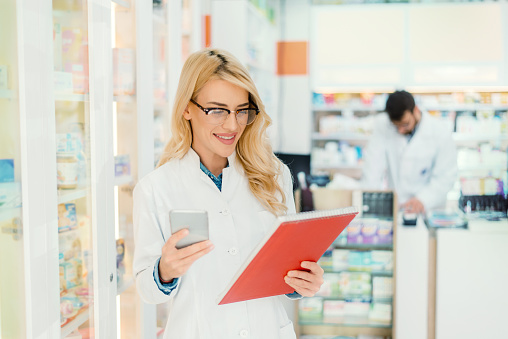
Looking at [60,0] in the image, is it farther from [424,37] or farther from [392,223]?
[424,37]

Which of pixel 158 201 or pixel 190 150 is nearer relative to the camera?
pixel 158 201

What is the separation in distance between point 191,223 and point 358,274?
113 inches

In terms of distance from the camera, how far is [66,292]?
2131mm

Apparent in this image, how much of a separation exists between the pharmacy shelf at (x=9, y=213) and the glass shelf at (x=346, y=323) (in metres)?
2.89

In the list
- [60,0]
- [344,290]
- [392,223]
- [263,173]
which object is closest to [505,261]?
[392,223]

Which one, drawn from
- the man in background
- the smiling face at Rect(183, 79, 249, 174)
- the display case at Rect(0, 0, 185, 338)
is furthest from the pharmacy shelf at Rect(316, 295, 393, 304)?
the smiling face at Rect(183, 79, 249, 174)

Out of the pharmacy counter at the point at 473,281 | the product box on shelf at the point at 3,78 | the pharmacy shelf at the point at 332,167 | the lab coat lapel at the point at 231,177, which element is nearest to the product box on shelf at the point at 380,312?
the pharmacy counter at the point at 473,281

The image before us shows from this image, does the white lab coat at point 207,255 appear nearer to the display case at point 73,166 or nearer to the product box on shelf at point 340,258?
the display case at point 73,166

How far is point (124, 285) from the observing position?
2697mm

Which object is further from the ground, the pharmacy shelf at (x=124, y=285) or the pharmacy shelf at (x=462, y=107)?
the pharmacy shelf at (x=462, y=107)

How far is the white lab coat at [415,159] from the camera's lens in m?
5.13

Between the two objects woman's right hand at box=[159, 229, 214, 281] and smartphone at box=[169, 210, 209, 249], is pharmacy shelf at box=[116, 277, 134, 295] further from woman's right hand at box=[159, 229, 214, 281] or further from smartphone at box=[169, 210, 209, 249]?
smartphone at box=[169, 210, 209, 249]

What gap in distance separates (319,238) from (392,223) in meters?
2.50

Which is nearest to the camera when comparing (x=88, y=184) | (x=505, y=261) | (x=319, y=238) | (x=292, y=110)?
(x=319, y=238)
